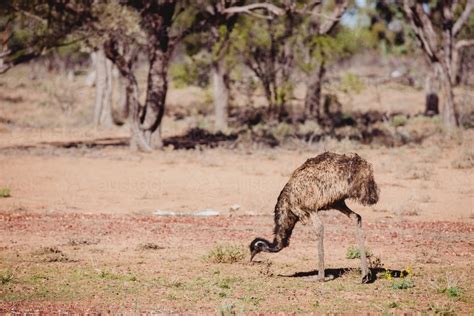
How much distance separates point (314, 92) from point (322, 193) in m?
28.2

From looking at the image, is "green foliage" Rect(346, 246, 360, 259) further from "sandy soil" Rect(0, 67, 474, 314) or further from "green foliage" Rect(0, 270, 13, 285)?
"green foliage" Rect(0, 270, 13, 285)

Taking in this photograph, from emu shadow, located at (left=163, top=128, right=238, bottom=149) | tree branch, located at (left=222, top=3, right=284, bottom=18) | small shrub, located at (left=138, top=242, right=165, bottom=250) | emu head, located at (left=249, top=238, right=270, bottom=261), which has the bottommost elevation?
small shrub, located at (left=138, top=242, right=165, bottom=250)

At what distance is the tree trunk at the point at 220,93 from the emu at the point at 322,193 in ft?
85.3

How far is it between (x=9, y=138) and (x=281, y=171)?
1469 cm

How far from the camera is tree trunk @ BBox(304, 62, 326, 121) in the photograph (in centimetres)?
3653

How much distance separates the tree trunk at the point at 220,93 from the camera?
3575 centimetres

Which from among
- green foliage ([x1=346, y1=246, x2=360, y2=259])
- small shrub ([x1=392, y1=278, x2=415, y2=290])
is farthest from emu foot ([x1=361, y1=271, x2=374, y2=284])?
green foliage ([x1=346, y1=246, x2=360, y2=259])

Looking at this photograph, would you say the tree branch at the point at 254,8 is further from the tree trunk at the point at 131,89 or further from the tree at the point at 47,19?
the tree at the point at 47,19

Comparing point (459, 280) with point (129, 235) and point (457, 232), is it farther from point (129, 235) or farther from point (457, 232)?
point (129, 235)

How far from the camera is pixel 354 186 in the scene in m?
9.41

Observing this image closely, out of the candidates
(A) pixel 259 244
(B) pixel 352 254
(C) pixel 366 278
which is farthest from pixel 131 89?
(C) pixel 366 278

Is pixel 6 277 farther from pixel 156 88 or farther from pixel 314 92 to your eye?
pixel 314 92

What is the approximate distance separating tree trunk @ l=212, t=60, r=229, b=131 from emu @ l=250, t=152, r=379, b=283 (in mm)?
26013

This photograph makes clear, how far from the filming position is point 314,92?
123 ft
